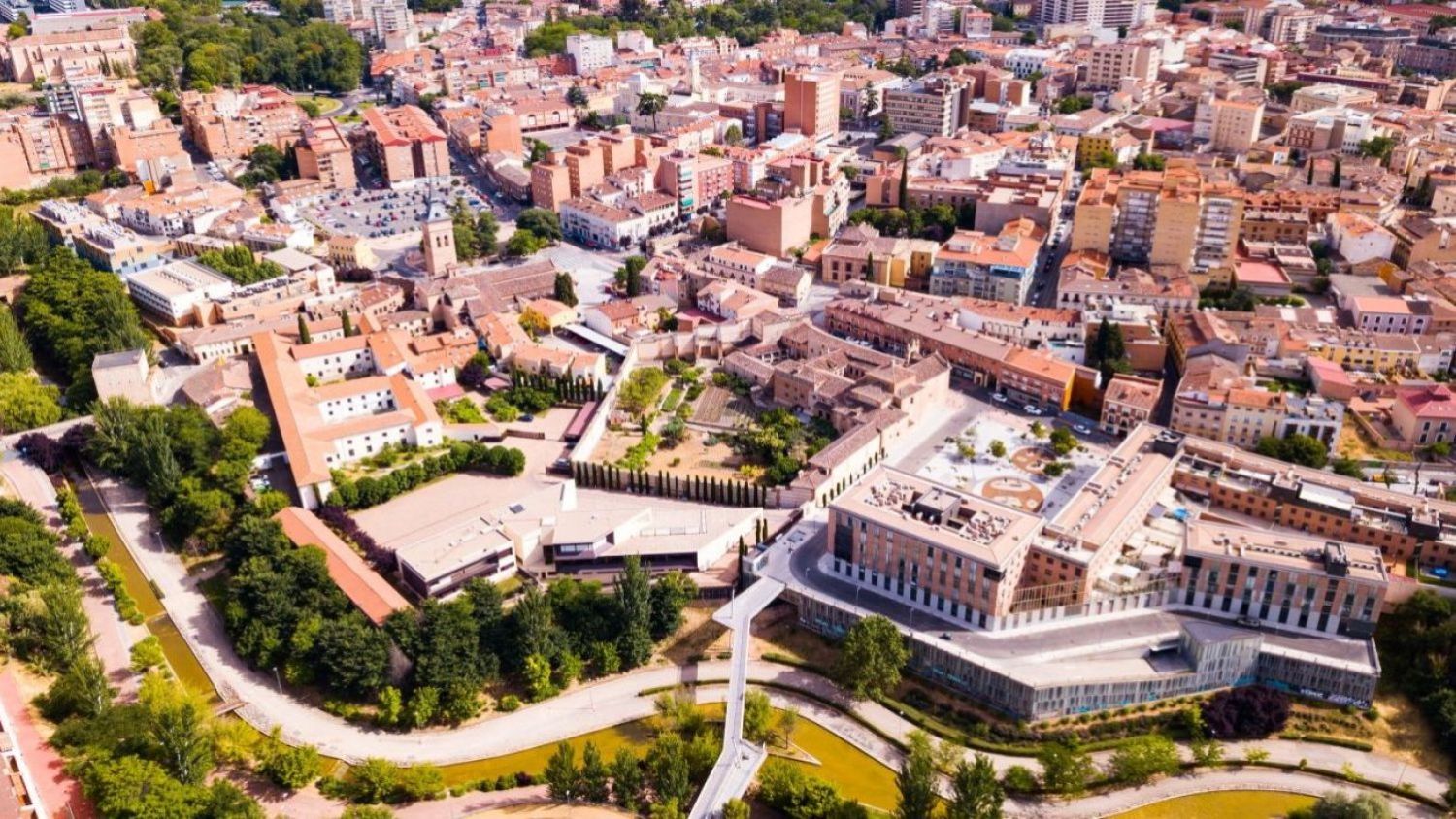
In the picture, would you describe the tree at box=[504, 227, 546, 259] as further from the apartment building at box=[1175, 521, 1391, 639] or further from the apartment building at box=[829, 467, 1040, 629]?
the apartment building at box=[1175, 521, 1391, 639]

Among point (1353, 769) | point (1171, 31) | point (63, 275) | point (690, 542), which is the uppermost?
point (1171, 31)

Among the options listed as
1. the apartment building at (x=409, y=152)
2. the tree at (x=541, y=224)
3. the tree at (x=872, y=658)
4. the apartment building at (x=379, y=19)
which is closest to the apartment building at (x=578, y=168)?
the tree at (x=541, y=224)

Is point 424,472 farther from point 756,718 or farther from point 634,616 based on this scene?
point 756,718

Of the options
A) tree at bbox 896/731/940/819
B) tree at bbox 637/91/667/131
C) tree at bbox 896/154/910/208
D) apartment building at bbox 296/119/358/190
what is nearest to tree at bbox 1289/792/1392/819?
tree at bbox 896/731/940/819

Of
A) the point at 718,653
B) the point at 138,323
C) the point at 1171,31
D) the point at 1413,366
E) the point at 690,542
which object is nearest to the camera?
the point at 718,653

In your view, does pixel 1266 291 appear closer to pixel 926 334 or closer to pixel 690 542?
pixel 926 334

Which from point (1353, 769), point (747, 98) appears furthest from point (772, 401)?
point (747, 98)
